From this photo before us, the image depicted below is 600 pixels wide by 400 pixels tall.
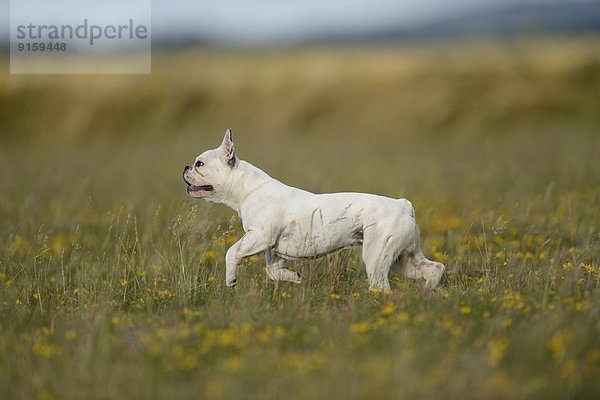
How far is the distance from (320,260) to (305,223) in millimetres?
1371

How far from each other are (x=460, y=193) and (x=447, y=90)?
612 inches

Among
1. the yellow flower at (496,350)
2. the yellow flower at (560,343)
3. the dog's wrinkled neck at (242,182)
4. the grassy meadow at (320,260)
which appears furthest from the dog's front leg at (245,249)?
the yellow flower at (560,343)

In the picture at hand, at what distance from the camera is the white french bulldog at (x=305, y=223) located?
7336mm

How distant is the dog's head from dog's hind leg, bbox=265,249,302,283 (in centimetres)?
82

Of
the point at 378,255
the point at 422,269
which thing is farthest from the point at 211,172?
the point at 422,269

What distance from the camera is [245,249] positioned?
7.38 meters

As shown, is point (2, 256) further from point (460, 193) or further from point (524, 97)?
point (524, 97)

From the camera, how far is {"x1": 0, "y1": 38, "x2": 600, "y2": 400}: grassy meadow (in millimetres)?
5387

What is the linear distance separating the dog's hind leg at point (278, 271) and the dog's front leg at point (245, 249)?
39cm

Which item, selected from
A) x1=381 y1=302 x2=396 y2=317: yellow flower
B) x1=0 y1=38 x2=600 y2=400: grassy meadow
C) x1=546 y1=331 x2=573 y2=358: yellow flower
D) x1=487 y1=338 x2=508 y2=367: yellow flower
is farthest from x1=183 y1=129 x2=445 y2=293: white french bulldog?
x1=546 y1=331 x2=573 y2=358: yellow flower

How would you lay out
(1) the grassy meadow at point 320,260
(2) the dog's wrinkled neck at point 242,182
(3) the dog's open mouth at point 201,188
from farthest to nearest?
(3) the dog's open mouth at point 201,188 < (2) the dog's wrinkled neck at point 242,182 < (1) the grassy meadow at point 320,260

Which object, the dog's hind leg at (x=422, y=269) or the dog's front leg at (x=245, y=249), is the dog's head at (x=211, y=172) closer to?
the dog's front leg at (x=245, y=249)

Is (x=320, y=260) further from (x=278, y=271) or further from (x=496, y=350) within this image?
(x=496, y=350)

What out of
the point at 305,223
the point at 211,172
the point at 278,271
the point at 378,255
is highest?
the point at 211,172
